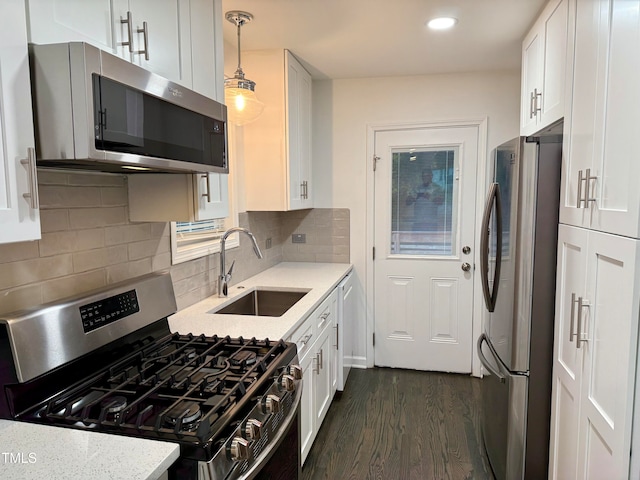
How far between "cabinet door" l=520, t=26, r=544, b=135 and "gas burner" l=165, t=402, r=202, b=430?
2150 millimetres

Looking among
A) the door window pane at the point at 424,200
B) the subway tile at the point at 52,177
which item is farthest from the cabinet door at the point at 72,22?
the door window pane at the point at 424,200

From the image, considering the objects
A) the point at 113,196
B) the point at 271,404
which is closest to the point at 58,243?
the point at 113,196

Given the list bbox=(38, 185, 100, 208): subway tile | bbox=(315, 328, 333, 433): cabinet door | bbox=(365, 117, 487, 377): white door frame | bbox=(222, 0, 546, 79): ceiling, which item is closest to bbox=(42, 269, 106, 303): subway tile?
bbox=(38, 185, 100, 208): subway tile

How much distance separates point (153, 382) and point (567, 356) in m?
1.53

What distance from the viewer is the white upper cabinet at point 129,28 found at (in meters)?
0.97

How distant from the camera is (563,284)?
1.70m

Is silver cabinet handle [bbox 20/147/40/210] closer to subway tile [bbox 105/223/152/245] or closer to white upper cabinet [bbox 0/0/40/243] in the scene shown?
white upper cabinet [bbox 0/0/40/243]

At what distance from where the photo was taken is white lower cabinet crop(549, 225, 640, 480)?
46.7 inches

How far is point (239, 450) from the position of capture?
1.05 meters

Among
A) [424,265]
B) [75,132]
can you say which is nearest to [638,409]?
[75,132]

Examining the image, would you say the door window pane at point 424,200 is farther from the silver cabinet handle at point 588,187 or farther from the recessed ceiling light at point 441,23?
the silver cabinet handle at point 588,187

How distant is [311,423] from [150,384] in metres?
1.21

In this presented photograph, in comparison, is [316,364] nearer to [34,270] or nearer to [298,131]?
[34,270]

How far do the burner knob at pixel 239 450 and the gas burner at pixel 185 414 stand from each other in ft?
0.36
